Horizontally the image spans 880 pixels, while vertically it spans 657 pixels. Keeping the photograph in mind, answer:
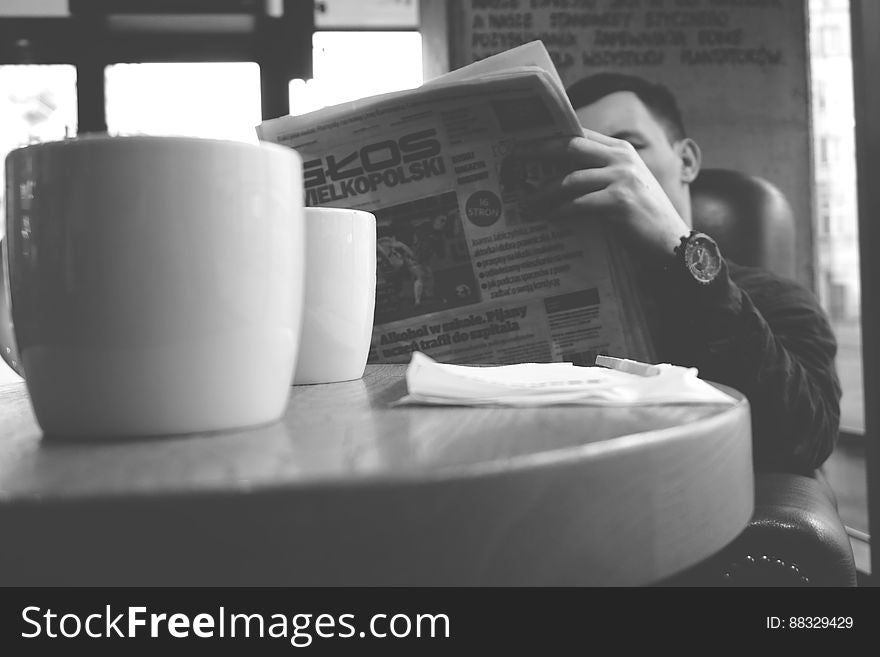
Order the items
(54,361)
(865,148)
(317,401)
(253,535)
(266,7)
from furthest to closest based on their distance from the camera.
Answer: (266,7), (865,148), (317,401), (54,361), (253,535)

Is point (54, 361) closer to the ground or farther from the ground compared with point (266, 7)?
closer to the ground

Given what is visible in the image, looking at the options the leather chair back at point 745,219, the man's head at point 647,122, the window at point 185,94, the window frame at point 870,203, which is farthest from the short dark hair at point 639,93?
the window at point 185,94

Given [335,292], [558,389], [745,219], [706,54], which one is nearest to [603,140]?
[335,292]

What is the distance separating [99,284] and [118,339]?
2 cm

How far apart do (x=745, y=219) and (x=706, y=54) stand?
0.57m

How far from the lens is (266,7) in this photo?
2725 millimetres

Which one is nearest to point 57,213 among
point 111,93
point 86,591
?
point 86,591

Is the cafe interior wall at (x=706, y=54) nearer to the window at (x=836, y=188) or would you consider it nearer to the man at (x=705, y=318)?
the window at (x=836, y=188)

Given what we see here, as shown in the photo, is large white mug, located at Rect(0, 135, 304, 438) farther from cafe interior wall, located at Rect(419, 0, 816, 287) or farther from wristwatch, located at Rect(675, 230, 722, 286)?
cafe interior wall, located at Rect(419, 0, 816, 287)

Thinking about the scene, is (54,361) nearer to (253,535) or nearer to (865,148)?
(253,535)

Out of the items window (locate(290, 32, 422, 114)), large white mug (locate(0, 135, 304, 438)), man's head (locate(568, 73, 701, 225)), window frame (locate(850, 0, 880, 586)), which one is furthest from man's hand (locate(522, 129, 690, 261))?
window (locate(290, 32, 422, 114))

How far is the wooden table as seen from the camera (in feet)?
0.72

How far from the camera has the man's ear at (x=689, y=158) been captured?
1810 mm

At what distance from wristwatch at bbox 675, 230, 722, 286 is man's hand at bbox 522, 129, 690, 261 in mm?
30
